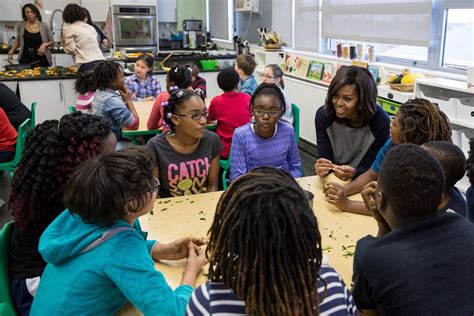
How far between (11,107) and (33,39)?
304 cm

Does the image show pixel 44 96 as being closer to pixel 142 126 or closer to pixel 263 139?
pixel 142 126

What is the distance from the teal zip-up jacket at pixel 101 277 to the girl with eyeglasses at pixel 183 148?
101 cm

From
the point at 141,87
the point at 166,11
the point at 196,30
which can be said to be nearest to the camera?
the point at 141,87

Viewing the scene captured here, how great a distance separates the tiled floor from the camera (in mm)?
3548

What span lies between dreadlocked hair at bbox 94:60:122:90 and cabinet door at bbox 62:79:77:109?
2119 millimetres

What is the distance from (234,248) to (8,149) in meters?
3.06

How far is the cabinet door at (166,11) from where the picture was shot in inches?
342

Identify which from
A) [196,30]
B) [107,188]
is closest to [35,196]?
[107,188]

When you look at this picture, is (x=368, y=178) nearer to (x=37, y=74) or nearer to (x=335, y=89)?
(x=335, y=89)

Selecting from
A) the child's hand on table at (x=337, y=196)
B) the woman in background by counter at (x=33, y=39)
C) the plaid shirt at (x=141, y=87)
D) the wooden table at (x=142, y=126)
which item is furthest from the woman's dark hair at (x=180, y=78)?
the woman in background by counter at (x=33, y=39)

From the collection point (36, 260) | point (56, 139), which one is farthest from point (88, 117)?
point (36, 260)

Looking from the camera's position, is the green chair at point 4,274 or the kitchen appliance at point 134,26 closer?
the green chair at point 4,274

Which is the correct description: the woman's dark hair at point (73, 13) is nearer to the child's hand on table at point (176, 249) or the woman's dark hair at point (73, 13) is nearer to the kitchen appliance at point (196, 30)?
the kitchen appliance at point (196, 30)

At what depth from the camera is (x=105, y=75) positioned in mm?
3430
